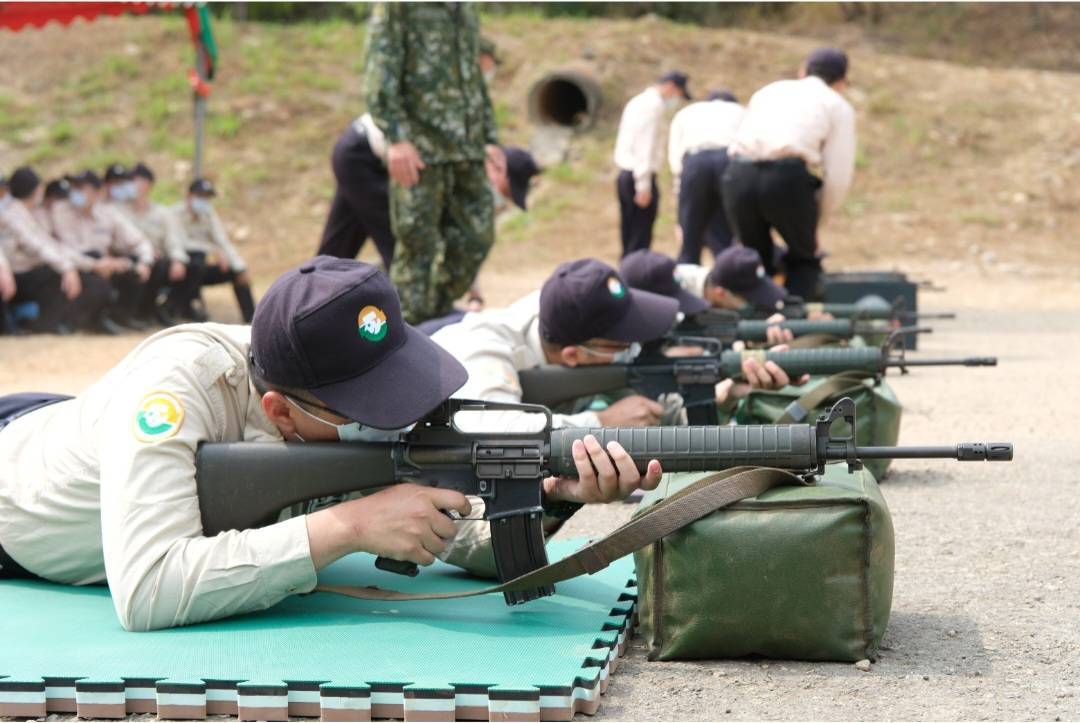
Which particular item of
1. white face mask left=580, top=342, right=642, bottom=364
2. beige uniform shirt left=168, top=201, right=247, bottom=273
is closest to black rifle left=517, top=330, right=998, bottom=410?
white face mask left=580, top=342, right=642, bottom=364

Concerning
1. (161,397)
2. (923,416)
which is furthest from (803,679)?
(923,416)

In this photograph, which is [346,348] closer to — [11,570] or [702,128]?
[11,570]

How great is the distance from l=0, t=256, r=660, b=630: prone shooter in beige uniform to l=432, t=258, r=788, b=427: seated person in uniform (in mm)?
1279

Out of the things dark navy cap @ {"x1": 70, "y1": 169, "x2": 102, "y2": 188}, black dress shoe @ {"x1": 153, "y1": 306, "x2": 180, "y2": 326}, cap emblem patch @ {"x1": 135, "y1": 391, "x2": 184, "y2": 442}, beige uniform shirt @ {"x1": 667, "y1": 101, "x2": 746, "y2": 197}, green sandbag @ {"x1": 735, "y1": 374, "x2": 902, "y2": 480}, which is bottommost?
black dress shoe @ {"x1": 153, "y1": 306, "x2": 180, "y2": 326}

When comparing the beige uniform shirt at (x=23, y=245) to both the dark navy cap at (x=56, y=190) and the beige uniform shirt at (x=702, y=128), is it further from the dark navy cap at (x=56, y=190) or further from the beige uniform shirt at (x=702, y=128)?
the beige uniform shirt at (x=702, y=128)

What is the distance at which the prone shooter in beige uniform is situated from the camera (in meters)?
3.00

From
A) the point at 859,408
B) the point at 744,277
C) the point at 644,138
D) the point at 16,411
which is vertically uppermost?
the point at 644,138

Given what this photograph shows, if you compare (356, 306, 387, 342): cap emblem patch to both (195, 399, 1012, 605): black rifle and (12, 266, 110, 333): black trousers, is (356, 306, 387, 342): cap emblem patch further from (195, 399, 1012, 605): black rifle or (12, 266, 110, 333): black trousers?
(12, 266, 110, 333): black trousers

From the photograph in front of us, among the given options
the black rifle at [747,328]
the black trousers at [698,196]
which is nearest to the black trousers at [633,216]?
the black trousers at [698,196]

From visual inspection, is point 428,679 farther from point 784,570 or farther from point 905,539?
point 905,539

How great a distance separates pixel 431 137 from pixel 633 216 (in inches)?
187

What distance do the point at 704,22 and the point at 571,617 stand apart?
2322cm

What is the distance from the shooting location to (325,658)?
2.99 metres

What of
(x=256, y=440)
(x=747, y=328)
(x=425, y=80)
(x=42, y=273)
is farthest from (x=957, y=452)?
(x=42, y=273)
